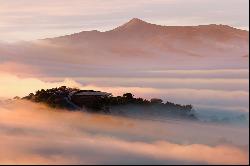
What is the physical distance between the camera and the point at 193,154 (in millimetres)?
143625

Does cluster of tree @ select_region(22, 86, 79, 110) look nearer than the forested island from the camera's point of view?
Yes

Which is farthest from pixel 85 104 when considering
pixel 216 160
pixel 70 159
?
pixel 216 160

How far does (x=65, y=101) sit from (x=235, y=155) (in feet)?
207

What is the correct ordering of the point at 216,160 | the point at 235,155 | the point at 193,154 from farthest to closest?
the point at 193,154 → the point at 216,160 → the point at 235,155

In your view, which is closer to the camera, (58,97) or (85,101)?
(85,101)

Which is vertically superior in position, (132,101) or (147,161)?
(132,101)

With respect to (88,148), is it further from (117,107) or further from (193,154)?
(193,154)

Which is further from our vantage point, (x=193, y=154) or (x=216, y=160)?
(x=193, y=154)

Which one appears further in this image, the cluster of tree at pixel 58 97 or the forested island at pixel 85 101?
the forested island at pixel 85 101

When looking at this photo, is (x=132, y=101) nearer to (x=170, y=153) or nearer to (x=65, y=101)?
(x=65, y=101)

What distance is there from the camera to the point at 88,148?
181250 millimetres

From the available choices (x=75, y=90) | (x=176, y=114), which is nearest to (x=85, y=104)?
(x=75, y=90)

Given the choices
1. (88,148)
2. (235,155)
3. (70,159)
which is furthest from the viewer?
Answer: (88,148)

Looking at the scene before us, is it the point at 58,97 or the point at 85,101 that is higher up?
the point at 58,97
